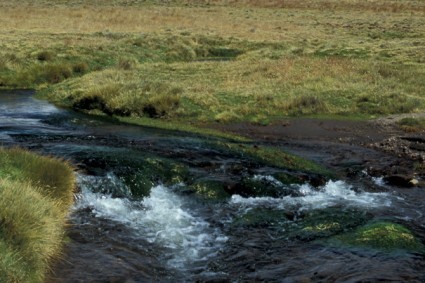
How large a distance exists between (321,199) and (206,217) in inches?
151

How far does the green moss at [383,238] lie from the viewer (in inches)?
507

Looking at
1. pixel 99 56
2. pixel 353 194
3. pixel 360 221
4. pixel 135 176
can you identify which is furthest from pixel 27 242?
pixel 99 56

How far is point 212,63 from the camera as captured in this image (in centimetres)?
4412

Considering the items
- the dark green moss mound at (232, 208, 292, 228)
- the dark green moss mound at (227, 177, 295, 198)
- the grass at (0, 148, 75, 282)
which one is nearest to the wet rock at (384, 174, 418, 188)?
the dark green moss mound at (227, 177, 295, 198)

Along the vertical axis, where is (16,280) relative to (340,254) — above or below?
above

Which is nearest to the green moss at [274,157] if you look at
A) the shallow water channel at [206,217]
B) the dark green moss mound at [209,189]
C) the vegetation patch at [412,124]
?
the shallow water channel at [206,217]

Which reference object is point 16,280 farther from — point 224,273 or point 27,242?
point 224,273

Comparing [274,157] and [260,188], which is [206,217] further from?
[274,157]

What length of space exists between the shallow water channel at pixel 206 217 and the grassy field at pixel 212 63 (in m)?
7.58

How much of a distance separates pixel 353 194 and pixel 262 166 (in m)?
3.56

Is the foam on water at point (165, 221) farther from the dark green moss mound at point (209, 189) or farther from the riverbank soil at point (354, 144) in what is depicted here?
the riverbank soil at point (354, 144)

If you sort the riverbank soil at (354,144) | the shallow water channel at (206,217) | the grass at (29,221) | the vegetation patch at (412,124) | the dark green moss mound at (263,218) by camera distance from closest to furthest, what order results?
1. the grass at (29,221)
2. the shallow water channel at (206,217)
3. the dark green moss mound at (263,218)
4. the riverbank soil at (354,144)
5. the vegetation patch at (412,124)

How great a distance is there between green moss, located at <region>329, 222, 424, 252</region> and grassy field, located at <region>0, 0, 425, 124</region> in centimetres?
1426

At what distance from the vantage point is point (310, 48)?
5288 centimetres
